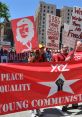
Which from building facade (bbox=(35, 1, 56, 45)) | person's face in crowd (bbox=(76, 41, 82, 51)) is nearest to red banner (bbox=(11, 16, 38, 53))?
person's face in crowd (bbox=(76, 41, 82, 51))

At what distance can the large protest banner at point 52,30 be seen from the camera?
1314cm

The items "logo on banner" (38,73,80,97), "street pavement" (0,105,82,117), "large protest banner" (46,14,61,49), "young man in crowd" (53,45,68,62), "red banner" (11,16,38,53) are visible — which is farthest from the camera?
"large protest banner" (46,14,61,49)

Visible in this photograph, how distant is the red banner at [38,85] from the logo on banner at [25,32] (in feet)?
5.23

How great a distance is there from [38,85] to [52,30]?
5.05 m

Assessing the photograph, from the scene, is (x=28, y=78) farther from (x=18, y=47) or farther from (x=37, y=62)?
(x=18, y=47)

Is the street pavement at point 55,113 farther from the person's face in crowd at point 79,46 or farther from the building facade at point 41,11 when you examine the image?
the building facade at point 41,11

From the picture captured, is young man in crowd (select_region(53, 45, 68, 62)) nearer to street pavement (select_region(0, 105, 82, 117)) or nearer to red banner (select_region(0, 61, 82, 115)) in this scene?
red banner (select_region(0, 61, 82, 115))

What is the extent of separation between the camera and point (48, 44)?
13297 mm

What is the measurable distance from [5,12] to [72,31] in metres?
66.1

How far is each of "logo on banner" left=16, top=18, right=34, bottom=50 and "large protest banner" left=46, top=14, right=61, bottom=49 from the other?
119 inches

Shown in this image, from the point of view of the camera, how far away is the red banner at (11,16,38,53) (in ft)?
32.2

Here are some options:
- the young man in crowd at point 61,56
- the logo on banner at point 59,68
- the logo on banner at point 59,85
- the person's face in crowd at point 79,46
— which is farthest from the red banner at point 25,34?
the logo on banner at point 59,85

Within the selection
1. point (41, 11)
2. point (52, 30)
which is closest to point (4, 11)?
point (41, 11)

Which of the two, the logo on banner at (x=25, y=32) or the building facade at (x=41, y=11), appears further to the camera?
the building facade at (x=41, y=11)
